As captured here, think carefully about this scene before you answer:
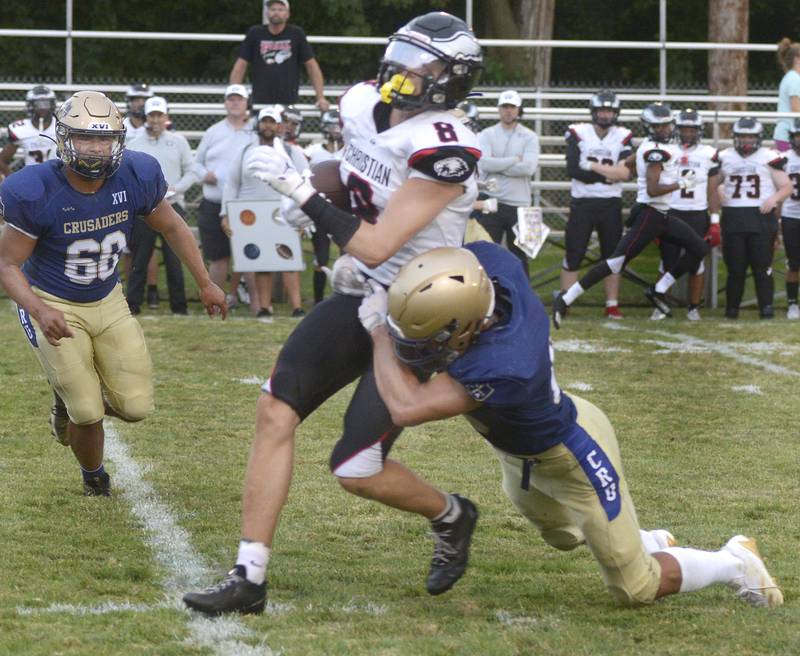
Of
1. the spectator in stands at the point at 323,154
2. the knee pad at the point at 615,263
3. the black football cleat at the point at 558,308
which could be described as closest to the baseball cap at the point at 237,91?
the spectator in stands at the point at 323,154

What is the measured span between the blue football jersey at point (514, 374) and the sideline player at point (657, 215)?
681cm

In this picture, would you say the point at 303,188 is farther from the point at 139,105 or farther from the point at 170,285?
the point at 139,105

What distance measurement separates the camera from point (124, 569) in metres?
4.13

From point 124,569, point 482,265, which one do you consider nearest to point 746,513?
point 482,265

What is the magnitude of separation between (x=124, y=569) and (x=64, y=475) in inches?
56.9

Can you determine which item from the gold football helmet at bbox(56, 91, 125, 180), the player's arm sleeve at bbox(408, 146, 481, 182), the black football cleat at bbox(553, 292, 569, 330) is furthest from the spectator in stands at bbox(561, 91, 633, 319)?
the player's arm sleeve at bbox(408, 146, 481, 182)

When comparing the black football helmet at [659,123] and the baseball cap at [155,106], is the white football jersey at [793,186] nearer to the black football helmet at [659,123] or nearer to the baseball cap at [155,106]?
the black football helmet at [659,123]

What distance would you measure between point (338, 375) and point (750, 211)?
794 centimetres

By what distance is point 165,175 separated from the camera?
35.1 feet

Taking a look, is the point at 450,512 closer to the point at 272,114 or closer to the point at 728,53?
the point at 272,114

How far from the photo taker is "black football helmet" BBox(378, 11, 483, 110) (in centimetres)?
367

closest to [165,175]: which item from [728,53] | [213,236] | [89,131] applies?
[213,236]

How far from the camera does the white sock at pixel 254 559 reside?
3.64 metres

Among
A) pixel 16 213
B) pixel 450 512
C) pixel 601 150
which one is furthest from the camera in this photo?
pixel 601 150
